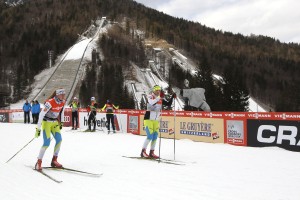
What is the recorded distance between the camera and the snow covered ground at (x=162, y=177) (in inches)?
236

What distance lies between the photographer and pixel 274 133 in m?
12.2

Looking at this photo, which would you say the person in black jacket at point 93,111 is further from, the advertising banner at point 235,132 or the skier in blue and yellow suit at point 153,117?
the skier in blue and yellow suit at point 153,117

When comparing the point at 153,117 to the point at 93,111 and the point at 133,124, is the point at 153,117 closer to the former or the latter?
the point at 133,124

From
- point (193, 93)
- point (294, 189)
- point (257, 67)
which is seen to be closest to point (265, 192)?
point (294, 189)

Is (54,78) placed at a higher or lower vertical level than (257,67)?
lower

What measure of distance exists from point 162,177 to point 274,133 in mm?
6514

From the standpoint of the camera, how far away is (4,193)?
5.95 m

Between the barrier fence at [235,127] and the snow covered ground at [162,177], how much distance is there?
2.76 feet

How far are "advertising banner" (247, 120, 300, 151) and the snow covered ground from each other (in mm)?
527

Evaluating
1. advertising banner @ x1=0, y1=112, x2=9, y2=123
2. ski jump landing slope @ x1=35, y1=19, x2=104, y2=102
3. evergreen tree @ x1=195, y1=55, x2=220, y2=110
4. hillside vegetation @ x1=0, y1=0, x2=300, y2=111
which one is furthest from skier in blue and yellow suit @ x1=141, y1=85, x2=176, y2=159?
ski jump landing slope @ x1=35, y1=19, x2=104, y2=102

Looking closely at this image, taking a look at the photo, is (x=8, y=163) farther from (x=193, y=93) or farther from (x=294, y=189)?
(x=193, y=93)

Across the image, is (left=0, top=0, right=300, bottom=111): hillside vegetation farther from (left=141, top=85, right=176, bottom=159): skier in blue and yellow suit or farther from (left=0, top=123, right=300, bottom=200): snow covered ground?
(left=141, top=85, right=176, bottom=159): skier in blue and yellow suit

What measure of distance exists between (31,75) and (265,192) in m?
79.1

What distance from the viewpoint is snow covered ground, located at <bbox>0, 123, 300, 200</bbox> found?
A: 19.6ft
